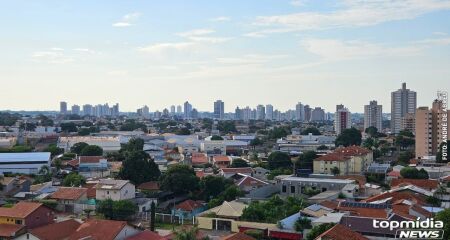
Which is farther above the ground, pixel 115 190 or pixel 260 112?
pixel 260 112

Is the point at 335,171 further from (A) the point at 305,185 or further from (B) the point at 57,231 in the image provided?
(B) the point at 57,231

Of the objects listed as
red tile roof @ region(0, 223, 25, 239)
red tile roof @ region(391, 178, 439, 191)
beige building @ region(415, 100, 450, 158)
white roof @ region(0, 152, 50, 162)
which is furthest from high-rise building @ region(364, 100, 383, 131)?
red tile roof @ region(0, 223, 25, 239)

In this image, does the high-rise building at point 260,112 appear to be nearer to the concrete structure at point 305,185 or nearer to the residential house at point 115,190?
the concrete structure at point 305,185

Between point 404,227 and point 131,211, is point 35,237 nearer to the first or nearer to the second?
point 131,211

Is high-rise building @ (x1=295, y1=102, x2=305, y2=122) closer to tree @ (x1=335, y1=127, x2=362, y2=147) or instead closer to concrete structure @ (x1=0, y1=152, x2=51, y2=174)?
tree @ (x1=335, y1=127, x2=362, y2=147)

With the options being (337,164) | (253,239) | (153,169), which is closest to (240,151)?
(337,164)

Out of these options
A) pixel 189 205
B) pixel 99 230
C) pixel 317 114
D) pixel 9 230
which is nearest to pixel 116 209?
pixel 189 205

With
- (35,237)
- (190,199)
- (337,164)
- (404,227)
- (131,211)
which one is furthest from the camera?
(337,164)
